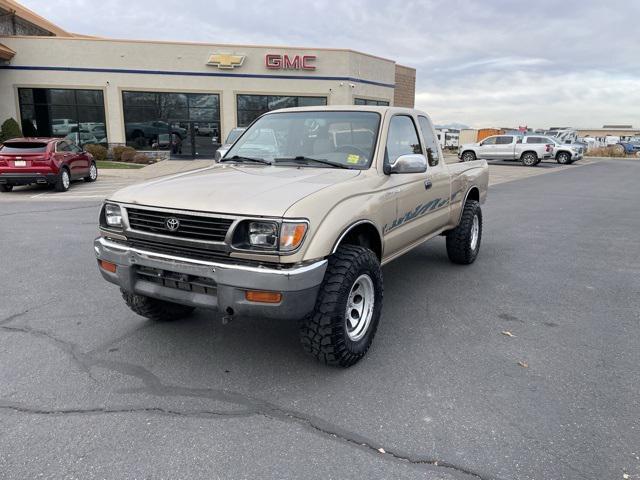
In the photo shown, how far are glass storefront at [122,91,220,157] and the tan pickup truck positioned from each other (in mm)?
25247

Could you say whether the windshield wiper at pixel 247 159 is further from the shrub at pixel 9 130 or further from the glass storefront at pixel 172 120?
the glass storefront at pixel 172 120

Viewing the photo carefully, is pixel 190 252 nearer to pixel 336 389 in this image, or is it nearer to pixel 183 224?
pixel 183 224

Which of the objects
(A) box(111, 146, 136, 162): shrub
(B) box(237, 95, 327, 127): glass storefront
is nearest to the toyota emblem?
(A) box(111, 146, 136, 162): shrub

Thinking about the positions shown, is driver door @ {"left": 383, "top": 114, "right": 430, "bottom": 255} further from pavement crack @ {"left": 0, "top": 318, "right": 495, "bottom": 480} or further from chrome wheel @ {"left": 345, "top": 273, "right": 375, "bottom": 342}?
pavement crack @ {"left": 0, "top": 318, "right": 495, "bottom": 480}

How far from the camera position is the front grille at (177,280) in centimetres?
330

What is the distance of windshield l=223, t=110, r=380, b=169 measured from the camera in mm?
4336

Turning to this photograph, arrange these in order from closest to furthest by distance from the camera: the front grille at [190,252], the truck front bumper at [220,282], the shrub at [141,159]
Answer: the truck front bumper at [220,282] → the front grille at [190,252] → the shrub at [141,159]

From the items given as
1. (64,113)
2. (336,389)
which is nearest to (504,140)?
(64,113)

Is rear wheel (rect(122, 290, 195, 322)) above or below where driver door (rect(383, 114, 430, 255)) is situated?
below

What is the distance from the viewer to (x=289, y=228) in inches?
123

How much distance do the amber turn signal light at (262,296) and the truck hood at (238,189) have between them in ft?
1.58

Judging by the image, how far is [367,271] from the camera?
374cm

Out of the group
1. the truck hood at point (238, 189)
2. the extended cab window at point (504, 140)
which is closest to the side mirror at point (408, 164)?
the truck hood at point (238, 189)

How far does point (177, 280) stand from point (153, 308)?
1.12 m
